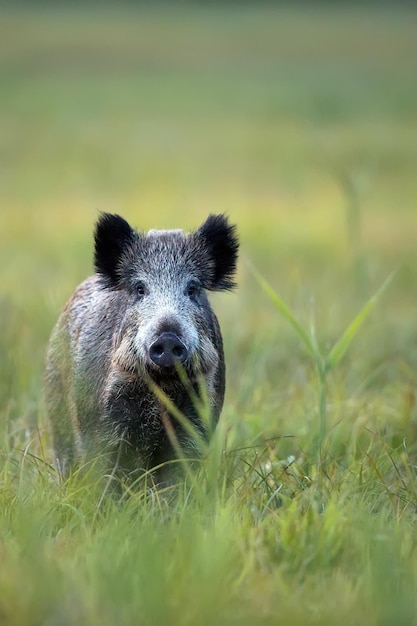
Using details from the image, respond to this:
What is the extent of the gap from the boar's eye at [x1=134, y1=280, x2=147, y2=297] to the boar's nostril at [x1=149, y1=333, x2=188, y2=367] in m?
0.63

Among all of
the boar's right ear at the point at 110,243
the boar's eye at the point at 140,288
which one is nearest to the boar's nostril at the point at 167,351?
the boar's eye at the point at 140,288

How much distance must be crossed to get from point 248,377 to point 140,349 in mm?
2008

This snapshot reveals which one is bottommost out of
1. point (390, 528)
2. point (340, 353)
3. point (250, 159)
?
point (390, 528)

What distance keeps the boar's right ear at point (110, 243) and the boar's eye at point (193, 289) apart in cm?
35

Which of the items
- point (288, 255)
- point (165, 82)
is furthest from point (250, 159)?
point (165, 82)

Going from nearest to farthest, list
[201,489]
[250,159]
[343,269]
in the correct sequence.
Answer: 1. [201,489]
2. [343,269]
3. [250,159]

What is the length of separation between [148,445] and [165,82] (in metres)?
25.5

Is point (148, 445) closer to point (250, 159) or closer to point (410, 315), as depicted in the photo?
point (410, 315)

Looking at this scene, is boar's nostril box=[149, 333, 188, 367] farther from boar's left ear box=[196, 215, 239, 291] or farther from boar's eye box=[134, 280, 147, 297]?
boar's left ear box=[196, 215, 239, 291]

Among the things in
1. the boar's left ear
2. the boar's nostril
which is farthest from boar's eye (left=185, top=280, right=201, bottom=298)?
the boar's nostril

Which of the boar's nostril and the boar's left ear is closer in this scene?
the boar's nostril

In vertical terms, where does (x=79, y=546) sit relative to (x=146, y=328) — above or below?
below

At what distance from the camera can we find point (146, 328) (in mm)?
4727

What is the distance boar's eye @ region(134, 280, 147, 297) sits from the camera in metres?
5.16
